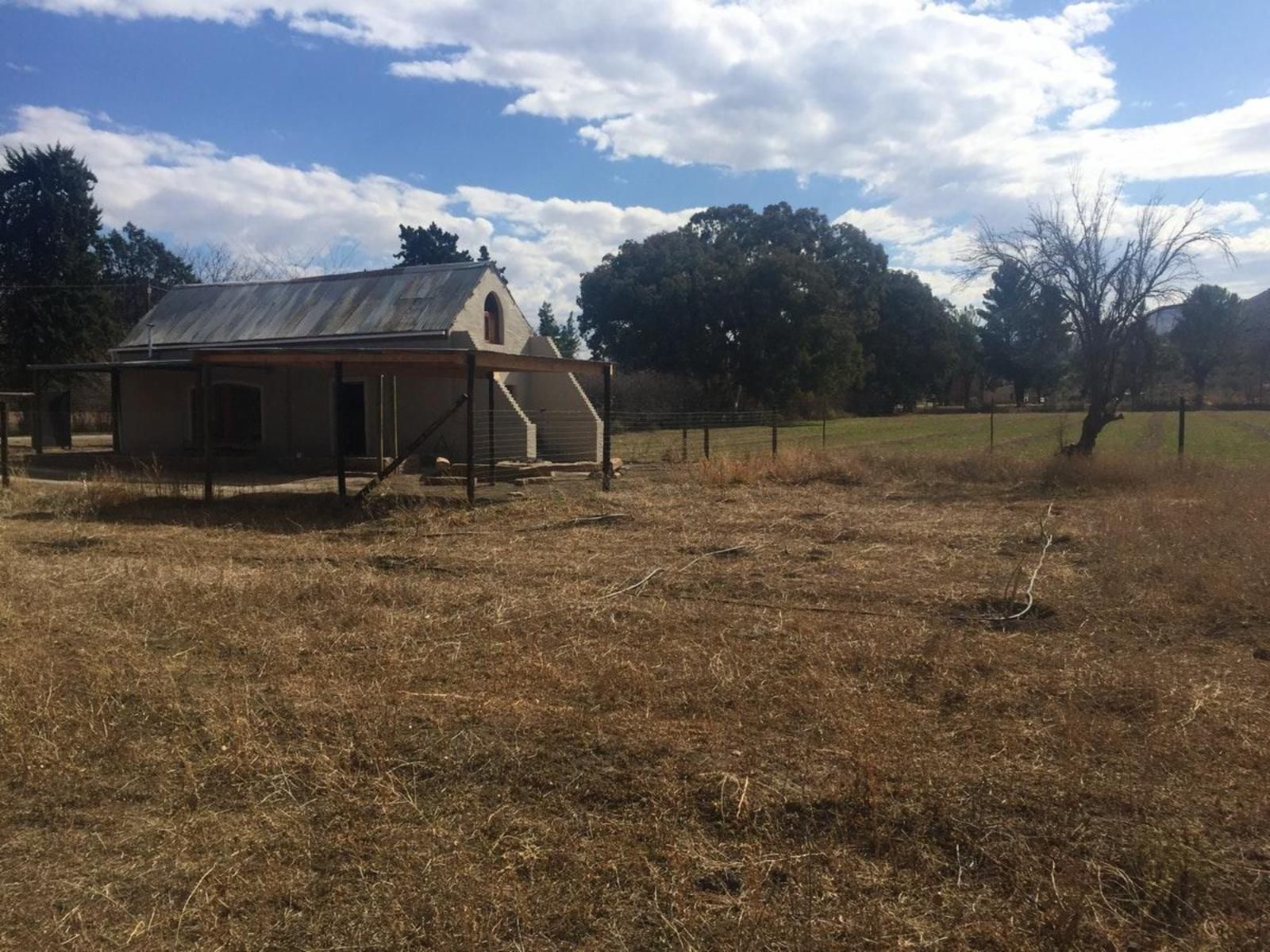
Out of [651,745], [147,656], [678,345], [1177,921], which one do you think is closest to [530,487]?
[147,656]

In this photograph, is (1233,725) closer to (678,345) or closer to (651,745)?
(651,745)

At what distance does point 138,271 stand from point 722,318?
3463 centimetres

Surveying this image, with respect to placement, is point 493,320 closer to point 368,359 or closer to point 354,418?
point 354,418

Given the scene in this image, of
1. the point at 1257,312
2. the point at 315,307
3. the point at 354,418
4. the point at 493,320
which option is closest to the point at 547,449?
the point at 493,320

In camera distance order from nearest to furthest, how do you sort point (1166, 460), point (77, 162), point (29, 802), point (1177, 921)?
point (1177, 921), point (29, 802), point (1166, 460), point (77, 162)

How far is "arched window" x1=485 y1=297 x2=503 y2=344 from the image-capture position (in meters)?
23.5

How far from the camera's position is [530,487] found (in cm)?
1557

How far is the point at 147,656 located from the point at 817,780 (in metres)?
4.50

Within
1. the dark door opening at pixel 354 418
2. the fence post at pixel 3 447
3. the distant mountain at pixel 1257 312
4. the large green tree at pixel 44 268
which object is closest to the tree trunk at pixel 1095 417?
the dark door opening at pixel 354 418

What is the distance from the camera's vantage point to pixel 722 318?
47.1m

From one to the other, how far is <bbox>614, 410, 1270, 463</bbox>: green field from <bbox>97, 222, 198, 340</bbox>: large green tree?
3263 cm

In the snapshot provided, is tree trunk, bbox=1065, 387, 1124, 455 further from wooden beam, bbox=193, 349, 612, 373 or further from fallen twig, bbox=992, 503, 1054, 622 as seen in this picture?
wooden beam, bbox=193, 349, 612, 373

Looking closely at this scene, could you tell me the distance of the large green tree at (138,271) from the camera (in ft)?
162

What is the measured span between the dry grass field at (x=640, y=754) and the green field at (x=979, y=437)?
14.7 m
